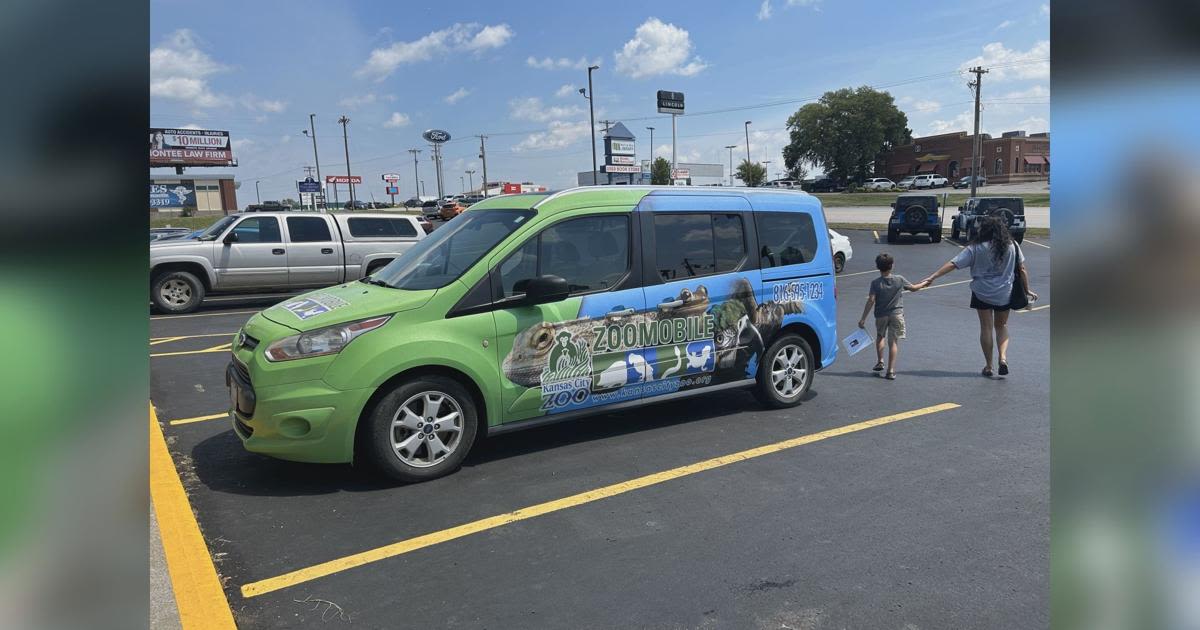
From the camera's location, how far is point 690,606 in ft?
11.3

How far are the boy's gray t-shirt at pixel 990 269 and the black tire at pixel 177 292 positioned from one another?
39.9 ft

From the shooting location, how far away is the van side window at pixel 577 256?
5.38 metres

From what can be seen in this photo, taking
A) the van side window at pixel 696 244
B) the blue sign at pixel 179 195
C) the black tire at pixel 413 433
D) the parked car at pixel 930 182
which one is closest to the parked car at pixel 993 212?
the van side window at pixel 696 244

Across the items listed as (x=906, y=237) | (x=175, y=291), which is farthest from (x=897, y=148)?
(x=175, y=291)

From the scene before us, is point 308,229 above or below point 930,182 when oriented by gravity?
below

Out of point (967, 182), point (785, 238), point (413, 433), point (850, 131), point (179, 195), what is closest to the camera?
point (413, 433)

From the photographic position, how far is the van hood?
16.0ft

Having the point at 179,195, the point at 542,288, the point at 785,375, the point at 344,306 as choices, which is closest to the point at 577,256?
the point at 542,288

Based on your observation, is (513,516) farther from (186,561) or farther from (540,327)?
(186,561)

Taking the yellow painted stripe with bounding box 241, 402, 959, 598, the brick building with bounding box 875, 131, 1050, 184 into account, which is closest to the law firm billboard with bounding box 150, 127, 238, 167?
the brick building with bounding box 875, 131, 1050, 184

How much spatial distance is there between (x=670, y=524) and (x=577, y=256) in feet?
7.16

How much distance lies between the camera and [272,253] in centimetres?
1391

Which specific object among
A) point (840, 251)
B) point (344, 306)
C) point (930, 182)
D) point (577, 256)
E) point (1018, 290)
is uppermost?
point (930, 182)
